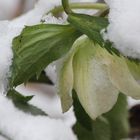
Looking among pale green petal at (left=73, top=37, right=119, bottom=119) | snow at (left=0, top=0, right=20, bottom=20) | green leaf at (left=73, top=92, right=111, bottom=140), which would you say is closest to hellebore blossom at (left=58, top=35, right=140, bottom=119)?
pale green petal at (left=73, top=37, right=119, bottom=119)

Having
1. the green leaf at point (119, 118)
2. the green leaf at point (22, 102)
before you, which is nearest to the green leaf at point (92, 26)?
the green leaf at point (22, 102)

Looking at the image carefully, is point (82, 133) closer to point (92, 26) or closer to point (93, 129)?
point (93, 129)

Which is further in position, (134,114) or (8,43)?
(134,114)

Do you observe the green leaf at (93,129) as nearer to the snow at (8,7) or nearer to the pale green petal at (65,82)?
the pale green petal at (65,82)

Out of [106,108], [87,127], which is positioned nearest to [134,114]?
[87,127]

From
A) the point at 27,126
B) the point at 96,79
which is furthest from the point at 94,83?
the point at 27,126

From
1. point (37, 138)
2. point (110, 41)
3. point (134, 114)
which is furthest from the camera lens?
point (134, 114)

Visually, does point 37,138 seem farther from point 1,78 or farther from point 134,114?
point 134,114
